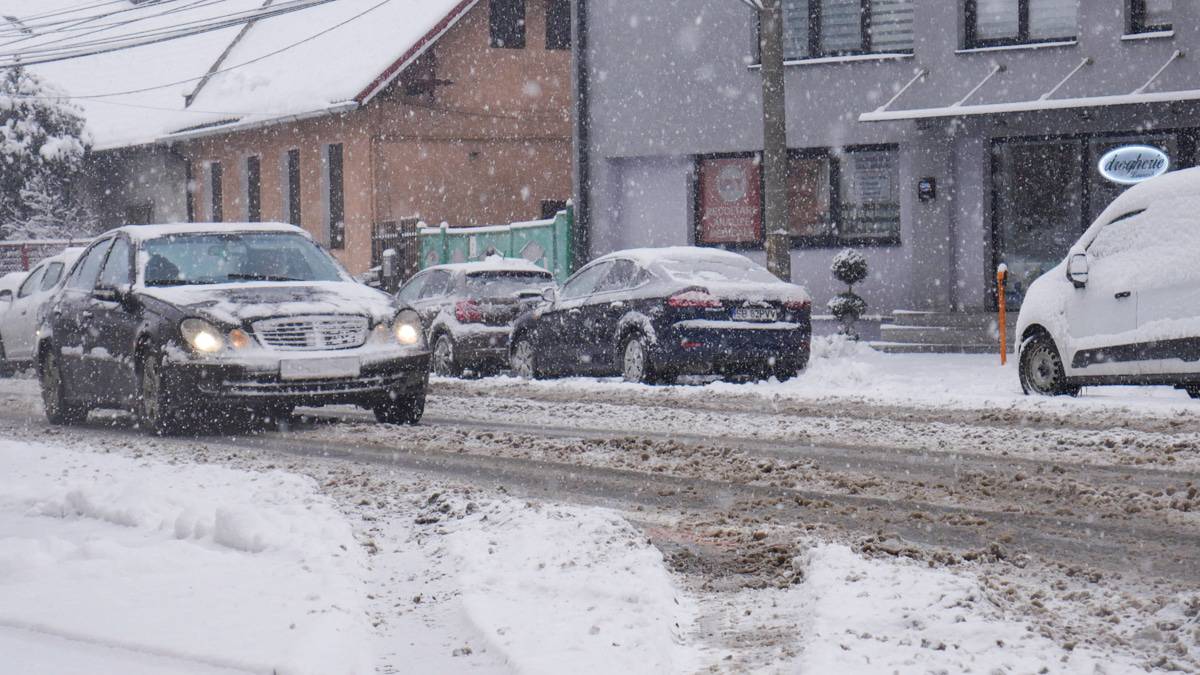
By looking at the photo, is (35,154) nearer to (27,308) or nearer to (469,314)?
(27,308)

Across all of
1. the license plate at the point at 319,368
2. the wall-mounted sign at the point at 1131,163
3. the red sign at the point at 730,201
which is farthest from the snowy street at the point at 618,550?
the red sign at the point at 730,201

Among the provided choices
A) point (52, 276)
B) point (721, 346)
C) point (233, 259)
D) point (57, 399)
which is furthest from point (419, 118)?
point (233, 259)

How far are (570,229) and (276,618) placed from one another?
22660 mm

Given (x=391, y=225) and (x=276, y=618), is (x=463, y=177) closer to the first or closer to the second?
(x=391, y=225)

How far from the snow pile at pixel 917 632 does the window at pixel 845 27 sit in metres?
19.9

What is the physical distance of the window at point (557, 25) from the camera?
3434 centimetres

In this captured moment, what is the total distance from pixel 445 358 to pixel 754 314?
515cm

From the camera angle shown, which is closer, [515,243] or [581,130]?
[581,130]

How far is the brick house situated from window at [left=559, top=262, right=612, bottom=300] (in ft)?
44.9

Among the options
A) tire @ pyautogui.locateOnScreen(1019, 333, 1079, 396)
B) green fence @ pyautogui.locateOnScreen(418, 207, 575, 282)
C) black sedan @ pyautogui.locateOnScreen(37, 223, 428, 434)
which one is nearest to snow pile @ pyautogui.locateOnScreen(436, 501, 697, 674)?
black sedan @ pyautogui.locateOnScreen(37, 223, 428, 434)

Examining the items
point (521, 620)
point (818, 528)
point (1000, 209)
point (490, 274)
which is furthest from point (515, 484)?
point (1000, 209)

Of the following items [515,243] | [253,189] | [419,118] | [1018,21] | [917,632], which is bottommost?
[917,632]

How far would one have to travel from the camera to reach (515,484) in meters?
8.77

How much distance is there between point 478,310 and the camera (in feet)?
63.6
